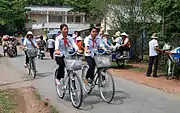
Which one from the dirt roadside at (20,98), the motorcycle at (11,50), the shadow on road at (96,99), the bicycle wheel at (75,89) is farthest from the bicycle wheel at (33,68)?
the motorcycle at (11,50)

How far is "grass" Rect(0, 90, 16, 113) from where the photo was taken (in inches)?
286

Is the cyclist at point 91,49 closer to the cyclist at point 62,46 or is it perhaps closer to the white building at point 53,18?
the cyclist at point 62,46

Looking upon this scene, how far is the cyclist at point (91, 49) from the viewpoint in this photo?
8344 mm

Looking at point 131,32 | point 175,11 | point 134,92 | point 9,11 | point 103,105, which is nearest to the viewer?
point 103,105

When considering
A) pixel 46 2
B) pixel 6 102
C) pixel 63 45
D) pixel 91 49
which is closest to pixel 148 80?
pixel 91 49

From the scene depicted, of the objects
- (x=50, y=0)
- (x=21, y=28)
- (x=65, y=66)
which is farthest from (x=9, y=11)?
(x=65, y=66)

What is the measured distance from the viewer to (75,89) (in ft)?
24.4

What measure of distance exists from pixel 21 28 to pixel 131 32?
Result: 38.6 m

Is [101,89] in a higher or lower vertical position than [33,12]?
lower

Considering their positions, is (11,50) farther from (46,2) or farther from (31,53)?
(46,2)

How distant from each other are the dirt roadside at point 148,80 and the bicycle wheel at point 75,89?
3.40 metres

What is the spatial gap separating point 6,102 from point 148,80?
5.53 m

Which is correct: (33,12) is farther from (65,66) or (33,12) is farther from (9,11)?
(65,66)

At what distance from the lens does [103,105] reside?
7.54 metres
